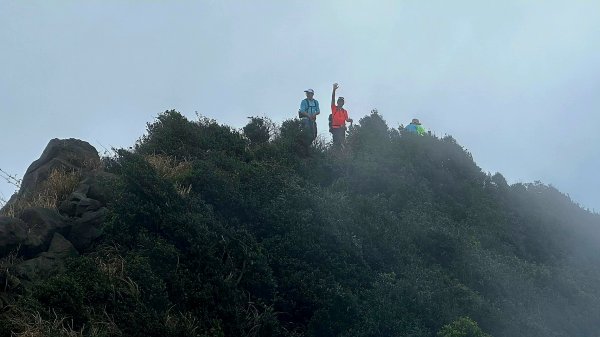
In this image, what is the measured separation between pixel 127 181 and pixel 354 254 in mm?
4075

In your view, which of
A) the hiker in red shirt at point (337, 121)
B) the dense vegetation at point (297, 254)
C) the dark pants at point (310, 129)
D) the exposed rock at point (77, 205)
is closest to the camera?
the dense vegetation at point (297, 254)

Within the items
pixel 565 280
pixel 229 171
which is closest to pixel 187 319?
pixel 229 171

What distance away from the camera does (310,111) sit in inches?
788

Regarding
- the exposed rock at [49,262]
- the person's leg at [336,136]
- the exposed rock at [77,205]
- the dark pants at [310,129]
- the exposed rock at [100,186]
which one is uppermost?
the person's leg at [336,136]

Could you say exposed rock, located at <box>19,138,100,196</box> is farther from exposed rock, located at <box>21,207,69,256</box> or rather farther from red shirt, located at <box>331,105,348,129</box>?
red shirt, located at <box>331,105,348,129</box>

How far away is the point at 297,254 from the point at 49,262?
13.0 ft

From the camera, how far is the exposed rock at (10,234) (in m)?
10.9

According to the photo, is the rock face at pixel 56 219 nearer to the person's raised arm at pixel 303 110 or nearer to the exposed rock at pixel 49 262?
the exposed rock at pixel 49 262

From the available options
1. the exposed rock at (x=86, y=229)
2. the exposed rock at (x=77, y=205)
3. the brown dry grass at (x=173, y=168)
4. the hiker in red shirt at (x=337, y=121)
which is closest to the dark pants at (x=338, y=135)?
the hiker in red shirt at (x=337, y=121)

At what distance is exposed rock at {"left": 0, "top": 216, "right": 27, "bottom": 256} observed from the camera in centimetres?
1094

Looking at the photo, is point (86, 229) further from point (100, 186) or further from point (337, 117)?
point (337, 117)

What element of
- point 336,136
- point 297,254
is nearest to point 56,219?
point 297,254

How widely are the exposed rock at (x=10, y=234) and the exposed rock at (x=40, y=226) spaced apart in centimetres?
14

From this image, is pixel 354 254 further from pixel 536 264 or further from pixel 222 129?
pixel 536 264
